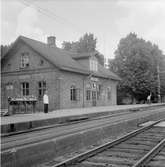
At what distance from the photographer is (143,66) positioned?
47.5 meters

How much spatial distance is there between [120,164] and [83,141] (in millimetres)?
2720

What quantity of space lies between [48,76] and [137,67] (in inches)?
925

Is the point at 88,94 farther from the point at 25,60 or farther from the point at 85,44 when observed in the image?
the point at 85,44

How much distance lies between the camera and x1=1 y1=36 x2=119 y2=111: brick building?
2756 cm

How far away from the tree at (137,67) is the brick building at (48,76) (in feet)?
46.8

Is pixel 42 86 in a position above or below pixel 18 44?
below

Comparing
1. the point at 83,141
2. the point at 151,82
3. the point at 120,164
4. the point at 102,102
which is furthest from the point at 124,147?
the point at 151,82

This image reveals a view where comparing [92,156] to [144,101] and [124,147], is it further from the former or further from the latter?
[144,101]

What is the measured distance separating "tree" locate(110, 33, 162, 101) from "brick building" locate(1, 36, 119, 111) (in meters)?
14.3

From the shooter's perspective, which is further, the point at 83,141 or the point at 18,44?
the point at 18,44

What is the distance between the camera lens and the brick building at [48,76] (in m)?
27.6

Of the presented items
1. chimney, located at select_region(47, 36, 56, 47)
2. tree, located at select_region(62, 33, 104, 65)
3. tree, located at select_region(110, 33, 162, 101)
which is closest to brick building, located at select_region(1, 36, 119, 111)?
chimney, located at select_region(47, 36, 56, 47)

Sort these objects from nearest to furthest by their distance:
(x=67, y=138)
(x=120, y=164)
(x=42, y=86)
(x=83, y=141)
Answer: (x=120, y=164) < (x=67, y=138) < (x=83, y=141) < (x=42, y=86)

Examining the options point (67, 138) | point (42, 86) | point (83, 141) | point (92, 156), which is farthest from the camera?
point (42, 86)
